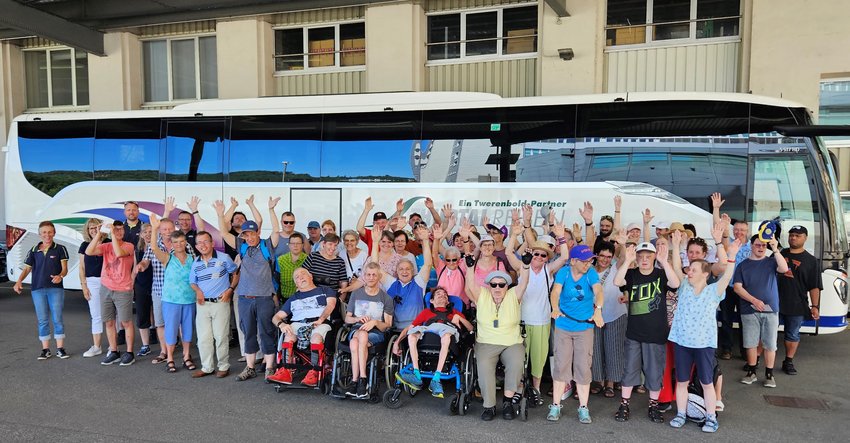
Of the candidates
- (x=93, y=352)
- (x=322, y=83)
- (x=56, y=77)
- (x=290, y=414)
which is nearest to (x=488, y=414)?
(x=290, y=414)

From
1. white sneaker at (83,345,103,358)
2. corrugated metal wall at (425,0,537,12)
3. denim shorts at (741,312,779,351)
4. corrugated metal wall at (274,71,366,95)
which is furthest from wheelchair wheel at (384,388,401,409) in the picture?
corrugated metal wall at (425,0,537,12)

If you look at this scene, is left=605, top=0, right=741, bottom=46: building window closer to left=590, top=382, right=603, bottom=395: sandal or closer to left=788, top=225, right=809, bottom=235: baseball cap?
left=788, top=225, right=809, bottom=235: baseball cap

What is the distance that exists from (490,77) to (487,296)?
8.59 metres

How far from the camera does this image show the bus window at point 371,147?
7.90 m

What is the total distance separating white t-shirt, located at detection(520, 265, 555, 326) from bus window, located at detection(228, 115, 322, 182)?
4.07 m

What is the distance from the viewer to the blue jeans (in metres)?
6.92

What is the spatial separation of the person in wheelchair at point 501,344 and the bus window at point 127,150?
6287 millimetres

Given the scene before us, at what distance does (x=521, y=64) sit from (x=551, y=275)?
317 inches

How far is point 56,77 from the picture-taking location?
53.9 ft

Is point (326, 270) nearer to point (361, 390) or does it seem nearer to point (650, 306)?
point (361, 390)

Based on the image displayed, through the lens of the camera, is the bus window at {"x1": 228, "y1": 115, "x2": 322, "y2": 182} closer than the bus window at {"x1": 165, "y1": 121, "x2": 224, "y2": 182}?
Yes

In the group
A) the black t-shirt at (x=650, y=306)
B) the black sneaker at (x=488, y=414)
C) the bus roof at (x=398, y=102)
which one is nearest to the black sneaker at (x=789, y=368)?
the black t-shirt at (x=650, y=306)

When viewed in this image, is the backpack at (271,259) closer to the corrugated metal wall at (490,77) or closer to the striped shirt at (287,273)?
the striped shirt at (287,273)

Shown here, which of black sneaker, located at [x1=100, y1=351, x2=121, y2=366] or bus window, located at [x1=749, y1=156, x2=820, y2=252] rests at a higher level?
bus window, located at [x1=749, y1=156, x2=820, y2=252]
